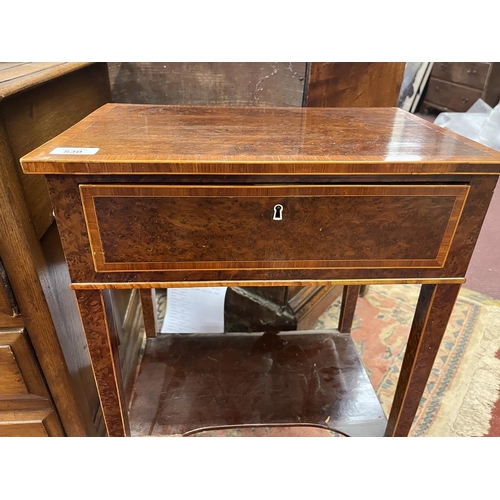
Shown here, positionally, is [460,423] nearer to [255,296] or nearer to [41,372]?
[255,296]

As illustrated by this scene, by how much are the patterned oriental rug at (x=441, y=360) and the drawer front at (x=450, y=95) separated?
5.83 feet

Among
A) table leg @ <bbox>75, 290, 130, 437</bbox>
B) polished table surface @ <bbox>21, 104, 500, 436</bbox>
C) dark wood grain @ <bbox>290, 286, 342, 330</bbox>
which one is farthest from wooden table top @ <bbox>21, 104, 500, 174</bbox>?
dark wood grain @ <bbox>290, 286, 342, 330</bbox>

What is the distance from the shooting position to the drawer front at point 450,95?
2607 mm

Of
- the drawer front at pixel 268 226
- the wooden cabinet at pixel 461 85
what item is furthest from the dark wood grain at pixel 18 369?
the wooden cabinet at pixel 461 85

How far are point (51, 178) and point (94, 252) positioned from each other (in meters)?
0.11

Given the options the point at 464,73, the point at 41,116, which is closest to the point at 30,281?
the point at 41,116

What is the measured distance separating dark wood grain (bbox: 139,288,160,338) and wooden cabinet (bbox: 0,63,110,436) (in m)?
0.26

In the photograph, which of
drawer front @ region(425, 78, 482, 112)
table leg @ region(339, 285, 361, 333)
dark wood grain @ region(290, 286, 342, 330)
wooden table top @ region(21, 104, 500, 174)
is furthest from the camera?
drawer front @ region(425, 78, 482, 112)

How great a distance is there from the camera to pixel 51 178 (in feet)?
1.67

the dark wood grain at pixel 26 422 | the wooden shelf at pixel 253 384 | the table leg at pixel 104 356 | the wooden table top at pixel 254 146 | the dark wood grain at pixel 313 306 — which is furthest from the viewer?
the dark wood grain at pixel 313 306

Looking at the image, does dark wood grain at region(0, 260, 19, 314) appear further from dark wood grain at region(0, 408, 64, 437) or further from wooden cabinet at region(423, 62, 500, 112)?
wooden cabinet at region(423, 62, 500, 112)

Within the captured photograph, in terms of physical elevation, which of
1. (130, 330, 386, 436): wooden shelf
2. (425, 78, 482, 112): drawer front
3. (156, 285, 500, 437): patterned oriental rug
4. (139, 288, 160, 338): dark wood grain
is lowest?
(156, 285, 500, 437): patterned oriental rug

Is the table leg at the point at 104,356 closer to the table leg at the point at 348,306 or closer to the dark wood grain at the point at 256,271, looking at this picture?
the dark wood grain at the point at 256,271

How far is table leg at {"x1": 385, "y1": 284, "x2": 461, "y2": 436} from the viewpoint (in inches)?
25.9
